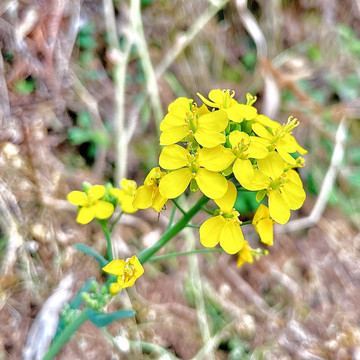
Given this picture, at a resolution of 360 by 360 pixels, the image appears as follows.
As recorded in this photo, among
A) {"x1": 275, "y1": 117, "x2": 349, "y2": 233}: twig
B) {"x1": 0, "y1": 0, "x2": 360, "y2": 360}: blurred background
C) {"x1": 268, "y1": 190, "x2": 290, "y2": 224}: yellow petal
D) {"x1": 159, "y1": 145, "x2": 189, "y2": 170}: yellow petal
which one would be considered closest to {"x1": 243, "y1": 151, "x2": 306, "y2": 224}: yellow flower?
{"x1": 268, "y1": 190, "x2": 290, "y2": 224}: yellow petal

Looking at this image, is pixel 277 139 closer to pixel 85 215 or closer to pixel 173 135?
pixel 173 135

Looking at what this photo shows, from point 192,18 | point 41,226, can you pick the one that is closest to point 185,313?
point 41,226

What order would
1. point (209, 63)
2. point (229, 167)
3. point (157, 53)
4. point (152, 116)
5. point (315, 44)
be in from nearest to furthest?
1. point (229, 167)
2. point (152, 116)
3. point (157, 53)
4. point (209, 63)
5. point (315, 44)

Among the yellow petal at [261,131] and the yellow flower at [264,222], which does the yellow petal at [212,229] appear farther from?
the yellow petal at [261,131]

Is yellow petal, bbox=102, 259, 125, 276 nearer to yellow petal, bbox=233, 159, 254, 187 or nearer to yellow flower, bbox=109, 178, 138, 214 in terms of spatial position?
yellow flower, bbox=109, 178, 138, 214

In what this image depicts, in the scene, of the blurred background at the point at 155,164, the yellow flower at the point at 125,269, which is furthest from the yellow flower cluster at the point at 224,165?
the blurred background at the point at 155,164

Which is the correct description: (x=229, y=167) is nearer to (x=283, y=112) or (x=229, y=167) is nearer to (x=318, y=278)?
(x=318, y=278)
